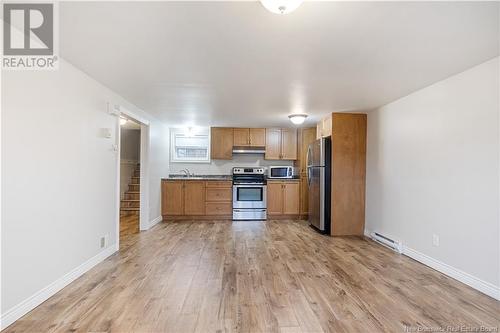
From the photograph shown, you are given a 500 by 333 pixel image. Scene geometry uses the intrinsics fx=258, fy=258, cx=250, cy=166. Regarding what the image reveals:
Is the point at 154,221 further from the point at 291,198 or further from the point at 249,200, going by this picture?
the point at 291,198

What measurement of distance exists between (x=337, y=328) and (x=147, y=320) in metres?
1.35

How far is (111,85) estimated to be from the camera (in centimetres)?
309

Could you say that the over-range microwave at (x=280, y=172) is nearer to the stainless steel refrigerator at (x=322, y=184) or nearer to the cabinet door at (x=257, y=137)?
the cabinet door at (x=257, y=137)

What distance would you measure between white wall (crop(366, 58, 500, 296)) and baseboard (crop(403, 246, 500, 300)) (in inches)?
0.6

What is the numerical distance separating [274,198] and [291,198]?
1.26 ft

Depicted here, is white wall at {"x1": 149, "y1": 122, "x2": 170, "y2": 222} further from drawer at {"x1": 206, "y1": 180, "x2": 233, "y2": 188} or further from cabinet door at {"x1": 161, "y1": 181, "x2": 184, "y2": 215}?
drawer at {"x1": 206, "y1": 180, "x2": 233, "y2": 188}

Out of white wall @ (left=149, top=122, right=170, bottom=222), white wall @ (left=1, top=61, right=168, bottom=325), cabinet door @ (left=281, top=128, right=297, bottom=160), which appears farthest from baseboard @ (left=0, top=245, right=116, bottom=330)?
cabinet door @ (left=281, top=128, right=297, bottom=160)

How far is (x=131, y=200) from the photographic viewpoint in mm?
6699

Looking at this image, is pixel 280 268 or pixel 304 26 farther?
pixel 280 268

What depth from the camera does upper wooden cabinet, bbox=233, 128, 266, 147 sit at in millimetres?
5984

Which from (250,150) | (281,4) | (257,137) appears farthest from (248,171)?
(281,4)

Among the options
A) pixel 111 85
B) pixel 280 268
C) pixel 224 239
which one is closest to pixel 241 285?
pixel 280 268

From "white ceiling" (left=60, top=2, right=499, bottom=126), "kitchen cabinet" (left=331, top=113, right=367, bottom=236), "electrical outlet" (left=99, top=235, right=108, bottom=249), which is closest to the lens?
"white ceiling" (left=60, top=2, right=499, bottom=126)

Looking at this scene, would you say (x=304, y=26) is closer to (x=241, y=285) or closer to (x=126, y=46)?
(x=126, y=46)
